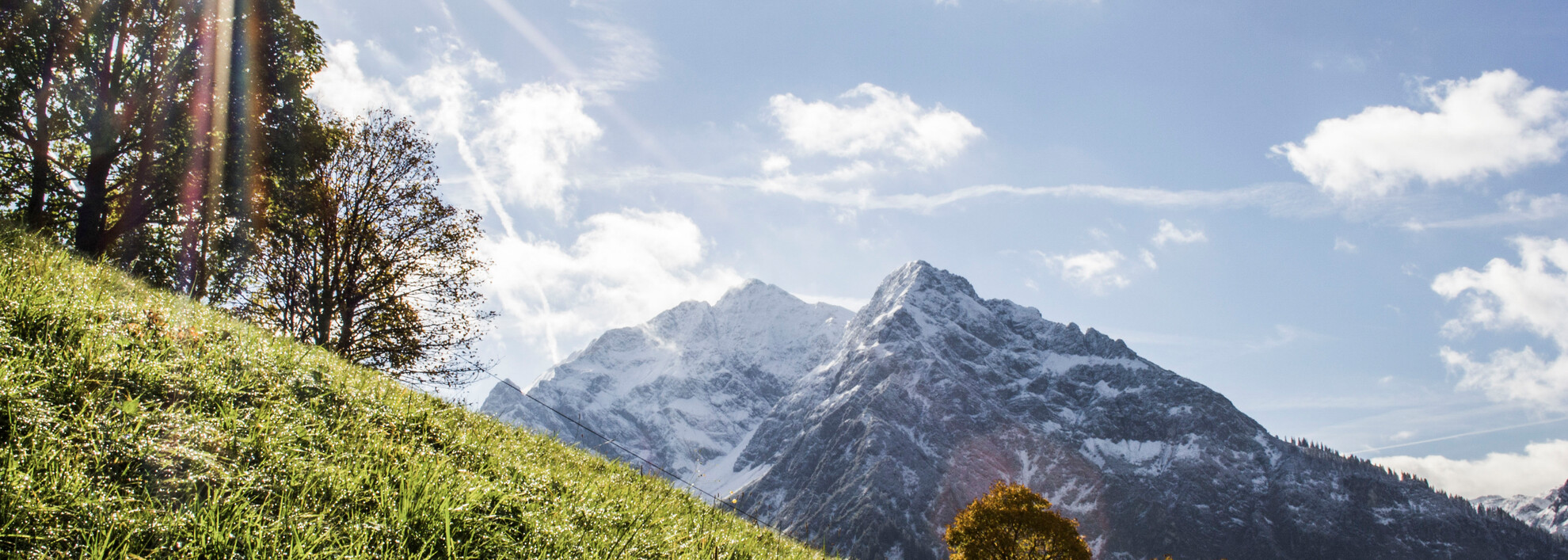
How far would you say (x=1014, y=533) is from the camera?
34.9m

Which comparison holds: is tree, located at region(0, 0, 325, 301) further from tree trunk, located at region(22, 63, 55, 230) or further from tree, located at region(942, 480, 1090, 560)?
tree, located at region(942, 480, 1090, 560)

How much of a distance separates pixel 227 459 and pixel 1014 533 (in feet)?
120

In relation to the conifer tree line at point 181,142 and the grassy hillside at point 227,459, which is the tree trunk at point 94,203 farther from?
the grassy hillside at point 227,459

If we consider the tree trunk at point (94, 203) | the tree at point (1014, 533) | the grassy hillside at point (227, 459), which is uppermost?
the tree trunk at point (94, 203)

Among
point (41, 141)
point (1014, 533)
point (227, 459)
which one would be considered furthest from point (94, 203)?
point (1014, 533)

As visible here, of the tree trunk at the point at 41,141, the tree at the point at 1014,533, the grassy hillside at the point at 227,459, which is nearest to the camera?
the grassy hillside at the point at 227,459

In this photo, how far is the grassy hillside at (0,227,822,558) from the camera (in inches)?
123

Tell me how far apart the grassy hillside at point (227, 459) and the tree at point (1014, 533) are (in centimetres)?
3167

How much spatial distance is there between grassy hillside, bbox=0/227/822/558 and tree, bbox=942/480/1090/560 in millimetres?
31667

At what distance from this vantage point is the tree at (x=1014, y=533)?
3453cm

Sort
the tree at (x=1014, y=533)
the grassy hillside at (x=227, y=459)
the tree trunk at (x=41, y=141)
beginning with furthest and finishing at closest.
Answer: the tree at (x=1014, y=533) < the tree trunk at (x=41, y=141) < the grassy hillside at (x=227, y=459)

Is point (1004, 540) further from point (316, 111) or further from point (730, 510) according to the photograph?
point (316, 111)

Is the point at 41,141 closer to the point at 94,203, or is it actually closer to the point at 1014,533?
the point at 94,203

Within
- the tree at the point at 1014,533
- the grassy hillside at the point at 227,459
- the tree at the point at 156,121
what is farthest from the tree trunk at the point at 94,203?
the tree at the point at 1014,533
